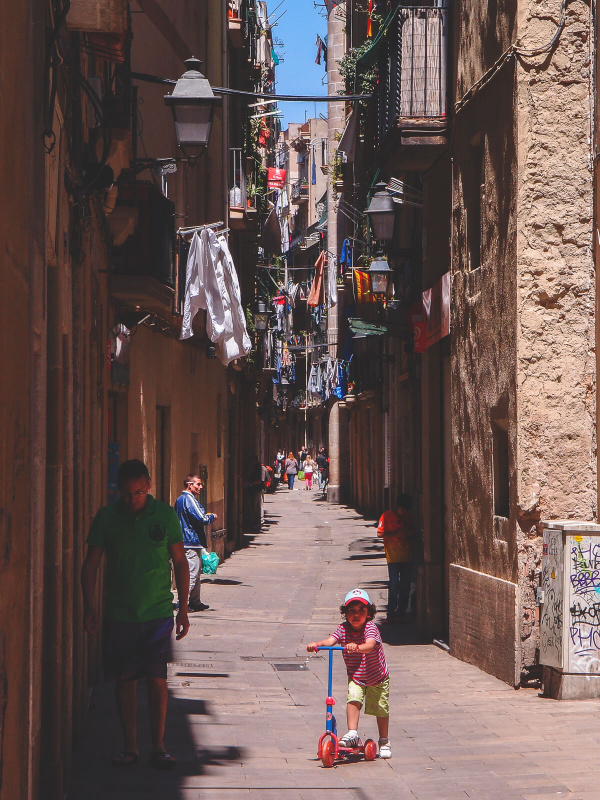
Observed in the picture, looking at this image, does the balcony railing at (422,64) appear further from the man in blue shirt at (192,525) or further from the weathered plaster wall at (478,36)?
the man in blue shirt at (192,525)

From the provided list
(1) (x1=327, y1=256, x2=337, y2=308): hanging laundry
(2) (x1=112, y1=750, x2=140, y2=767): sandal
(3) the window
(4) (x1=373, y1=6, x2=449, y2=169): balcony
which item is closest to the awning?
(4) (x1=373, y1=6, x2=449, y2=169): balcony

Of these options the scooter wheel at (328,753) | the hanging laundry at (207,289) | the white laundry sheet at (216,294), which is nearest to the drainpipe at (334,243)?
the white laundry sheet at (216,294)

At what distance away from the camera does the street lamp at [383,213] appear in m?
17.2

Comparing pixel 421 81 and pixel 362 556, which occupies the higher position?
pixel 421 81

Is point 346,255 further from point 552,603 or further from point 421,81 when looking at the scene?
point 552,603

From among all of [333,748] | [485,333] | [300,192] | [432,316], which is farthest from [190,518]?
[300,192]

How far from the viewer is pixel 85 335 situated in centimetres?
966

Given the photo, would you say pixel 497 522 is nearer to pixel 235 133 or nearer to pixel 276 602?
pixel 276 602

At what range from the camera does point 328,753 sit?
7.58m

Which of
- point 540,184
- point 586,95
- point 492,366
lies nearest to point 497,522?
point 492,366

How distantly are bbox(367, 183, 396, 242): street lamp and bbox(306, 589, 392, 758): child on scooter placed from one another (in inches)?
395

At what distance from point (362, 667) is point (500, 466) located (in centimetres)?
419

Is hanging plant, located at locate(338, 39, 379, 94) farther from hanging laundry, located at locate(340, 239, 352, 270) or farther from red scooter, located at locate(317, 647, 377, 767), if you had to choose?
red scooter, located at locate(317, 647, 377, 767)

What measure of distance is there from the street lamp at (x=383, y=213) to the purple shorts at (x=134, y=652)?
10.8 m
